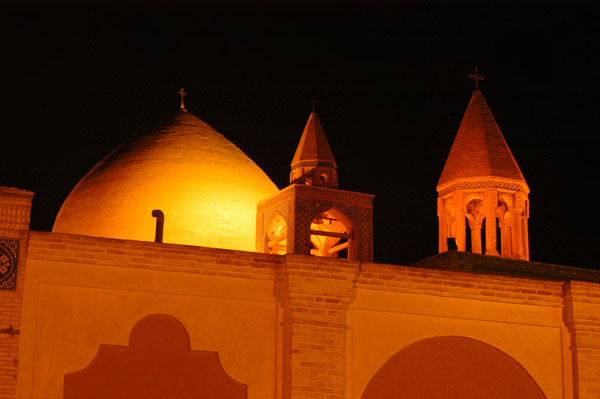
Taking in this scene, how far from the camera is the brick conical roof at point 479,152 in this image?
1596 cm

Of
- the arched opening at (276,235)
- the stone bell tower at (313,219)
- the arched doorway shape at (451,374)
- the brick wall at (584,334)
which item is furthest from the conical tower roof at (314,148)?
the brick wall at (584,334)

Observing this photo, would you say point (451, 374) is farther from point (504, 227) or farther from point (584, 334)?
point (504, 227)

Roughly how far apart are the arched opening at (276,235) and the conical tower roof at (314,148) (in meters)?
1.21

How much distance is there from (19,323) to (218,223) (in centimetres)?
475

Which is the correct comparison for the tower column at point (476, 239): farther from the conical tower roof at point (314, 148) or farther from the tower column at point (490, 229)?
the conical tower roof at point (314, 148)

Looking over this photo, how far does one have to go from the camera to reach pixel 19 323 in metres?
10.1

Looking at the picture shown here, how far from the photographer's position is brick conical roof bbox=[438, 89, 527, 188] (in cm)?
1596

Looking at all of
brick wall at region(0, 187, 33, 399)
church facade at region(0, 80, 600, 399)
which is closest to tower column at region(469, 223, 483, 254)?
church facade at region(0, 80, 600, 399)

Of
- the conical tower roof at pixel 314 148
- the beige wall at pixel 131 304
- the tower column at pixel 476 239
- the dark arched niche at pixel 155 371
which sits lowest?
the dark arched niche at pixel 155 371

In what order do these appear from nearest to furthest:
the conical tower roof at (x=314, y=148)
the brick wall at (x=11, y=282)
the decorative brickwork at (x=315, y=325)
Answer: the brick wall at (x=11, y=282), the decorative brickwork at (x=315, y=325), the conical tower roof at (x=314, y=148)

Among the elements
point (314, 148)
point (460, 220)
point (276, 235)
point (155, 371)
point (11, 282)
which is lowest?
point (155, 371)

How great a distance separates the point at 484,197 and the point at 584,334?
12.6 feet

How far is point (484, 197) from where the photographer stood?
1584 cm

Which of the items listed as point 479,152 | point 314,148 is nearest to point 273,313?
point 314,148
